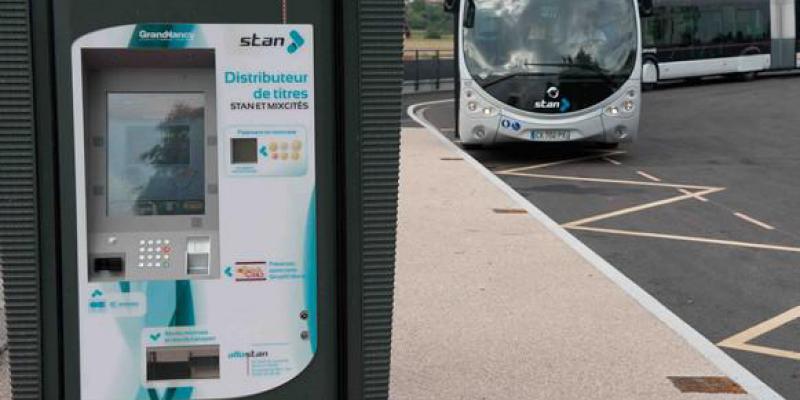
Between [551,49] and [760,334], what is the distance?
10414 mm

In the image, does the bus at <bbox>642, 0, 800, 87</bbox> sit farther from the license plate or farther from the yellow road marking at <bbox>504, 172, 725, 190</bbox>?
the yellow road marking at <bbox>504, 172, 725, 190</bbox>

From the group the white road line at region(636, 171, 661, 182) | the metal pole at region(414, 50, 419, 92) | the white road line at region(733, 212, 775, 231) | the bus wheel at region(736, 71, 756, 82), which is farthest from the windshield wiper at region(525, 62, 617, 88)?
the bus wheel at region(736, 71, 756, 82)

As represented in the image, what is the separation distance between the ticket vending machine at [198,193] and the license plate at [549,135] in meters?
13.1

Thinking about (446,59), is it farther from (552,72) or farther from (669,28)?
(552,72)

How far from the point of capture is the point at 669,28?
1291 inches

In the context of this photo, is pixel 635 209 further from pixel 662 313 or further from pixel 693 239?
pixel 662 313

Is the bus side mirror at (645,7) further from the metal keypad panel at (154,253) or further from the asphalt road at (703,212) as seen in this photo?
the metal keypad panel at (154,253)

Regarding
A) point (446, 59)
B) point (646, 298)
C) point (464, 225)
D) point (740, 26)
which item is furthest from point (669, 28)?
point (646, 298)

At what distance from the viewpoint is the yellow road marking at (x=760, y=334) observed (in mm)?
7059

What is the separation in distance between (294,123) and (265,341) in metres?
0.82

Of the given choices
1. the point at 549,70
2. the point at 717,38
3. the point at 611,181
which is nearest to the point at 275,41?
the point at 611,181

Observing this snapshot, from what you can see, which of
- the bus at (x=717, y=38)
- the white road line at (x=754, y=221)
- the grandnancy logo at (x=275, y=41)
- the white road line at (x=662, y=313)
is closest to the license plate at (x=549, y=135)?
the white road line at (x=662, y=313)

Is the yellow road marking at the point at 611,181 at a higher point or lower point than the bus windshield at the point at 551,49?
lower

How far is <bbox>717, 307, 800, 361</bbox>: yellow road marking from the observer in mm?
7059
